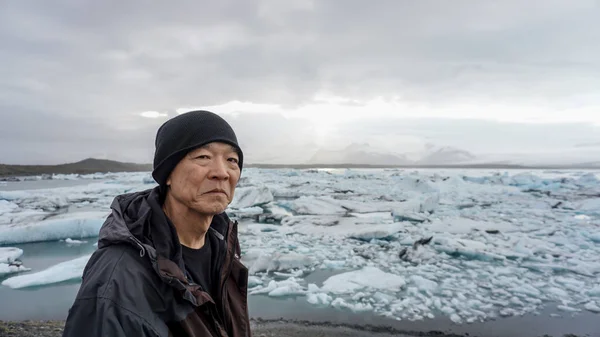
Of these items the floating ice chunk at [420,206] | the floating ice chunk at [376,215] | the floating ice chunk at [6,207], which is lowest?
the floating ice chunk at [376,215]

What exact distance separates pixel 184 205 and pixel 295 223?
918cm

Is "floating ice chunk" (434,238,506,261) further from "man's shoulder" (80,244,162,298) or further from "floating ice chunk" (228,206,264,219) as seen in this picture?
"man's shoulder" (80,244,162,298)

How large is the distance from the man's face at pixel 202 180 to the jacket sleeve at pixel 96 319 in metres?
0.48

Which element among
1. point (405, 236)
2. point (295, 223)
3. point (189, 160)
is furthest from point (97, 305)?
point (295, 223)

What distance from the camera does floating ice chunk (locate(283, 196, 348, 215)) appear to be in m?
12.7

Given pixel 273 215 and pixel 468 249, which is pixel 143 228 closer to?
pixel 468 249

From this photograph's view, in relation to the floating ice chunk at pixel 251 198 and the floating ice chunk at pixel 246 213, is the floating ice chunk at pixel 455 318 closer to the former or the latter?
the floating ice chunk at pixel 246 213

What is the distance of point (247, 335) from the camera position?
166 centimetres

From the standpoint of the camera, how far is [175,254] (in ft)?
4.24

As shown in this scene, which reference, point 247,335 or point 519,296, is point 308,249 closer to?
point 519,296

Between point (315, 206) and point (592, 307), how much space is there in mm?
9218

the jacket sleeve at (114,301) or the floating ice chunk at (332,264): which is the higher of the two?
the jacket sleeve at (114,301)

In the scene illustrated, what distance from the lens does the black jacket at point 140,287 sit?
101 centimetres

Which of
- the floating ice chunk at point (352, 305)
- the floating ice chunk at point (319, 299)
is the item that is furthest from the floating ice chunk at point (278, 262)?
the floating ice chunk at point (352, 305)
